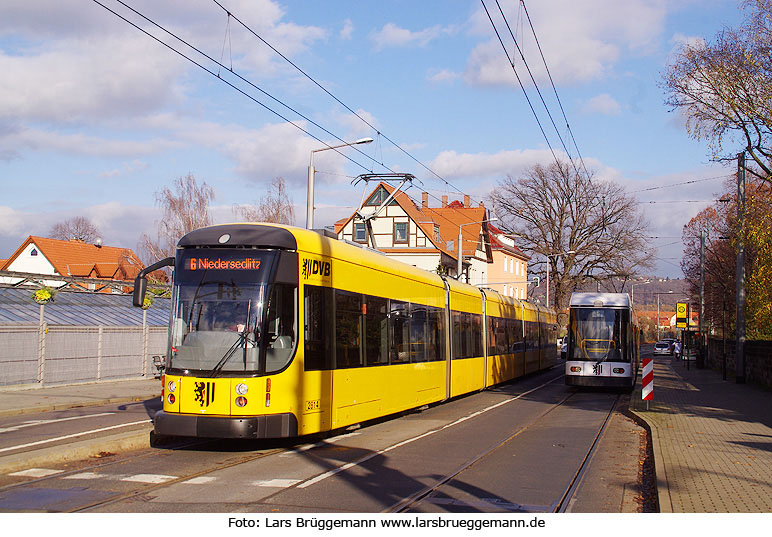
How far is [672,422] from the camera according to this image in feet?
52.4

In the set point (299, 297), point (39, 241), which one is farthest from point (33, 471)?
point (39, 241)

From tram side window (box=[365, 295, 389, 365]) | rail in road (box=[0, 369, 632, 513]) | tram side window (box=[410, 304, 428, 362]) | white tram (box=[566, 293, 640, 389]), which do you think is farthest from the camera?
white tram (box=[566, 293, 640, 389])

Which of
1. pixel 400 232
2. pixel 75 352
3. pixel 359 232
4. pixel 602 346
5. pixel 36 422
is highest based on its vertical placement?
pixel 359 232

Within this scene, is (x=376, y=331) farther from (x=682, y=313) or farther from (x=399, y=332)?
(x=682, y=313)

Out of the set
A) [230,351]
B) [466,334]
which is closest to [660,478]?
[230,351]

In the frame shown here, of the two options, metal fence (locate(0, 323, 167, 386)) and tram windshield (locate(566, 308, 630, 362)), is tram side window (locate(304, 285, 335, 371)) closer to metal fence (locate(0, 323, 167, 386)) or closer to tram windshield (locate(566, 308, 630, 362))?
metal fence (locate(0, 323, 167, 386))

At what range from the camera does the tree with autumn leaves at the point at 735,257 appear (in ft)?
68.5

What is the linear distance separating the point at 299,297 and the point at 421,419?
6.13 meters

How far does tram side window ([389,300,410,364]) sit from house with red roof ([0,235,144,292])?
180 feet

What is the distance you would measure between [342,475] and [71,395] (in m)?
14.9

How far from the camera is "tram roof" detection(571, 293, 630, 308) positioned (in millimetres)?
25359

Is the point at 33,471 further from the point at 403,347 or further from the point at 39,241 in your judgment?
the point at 39,241

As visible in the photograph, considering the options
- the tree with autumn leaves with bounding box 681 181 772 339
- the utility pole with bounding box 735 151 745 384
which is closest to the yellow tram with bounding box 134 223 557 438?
the tree with autumn leaves with bounding box 681 181 772 339

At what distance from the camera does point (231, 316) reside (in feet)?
35.0
